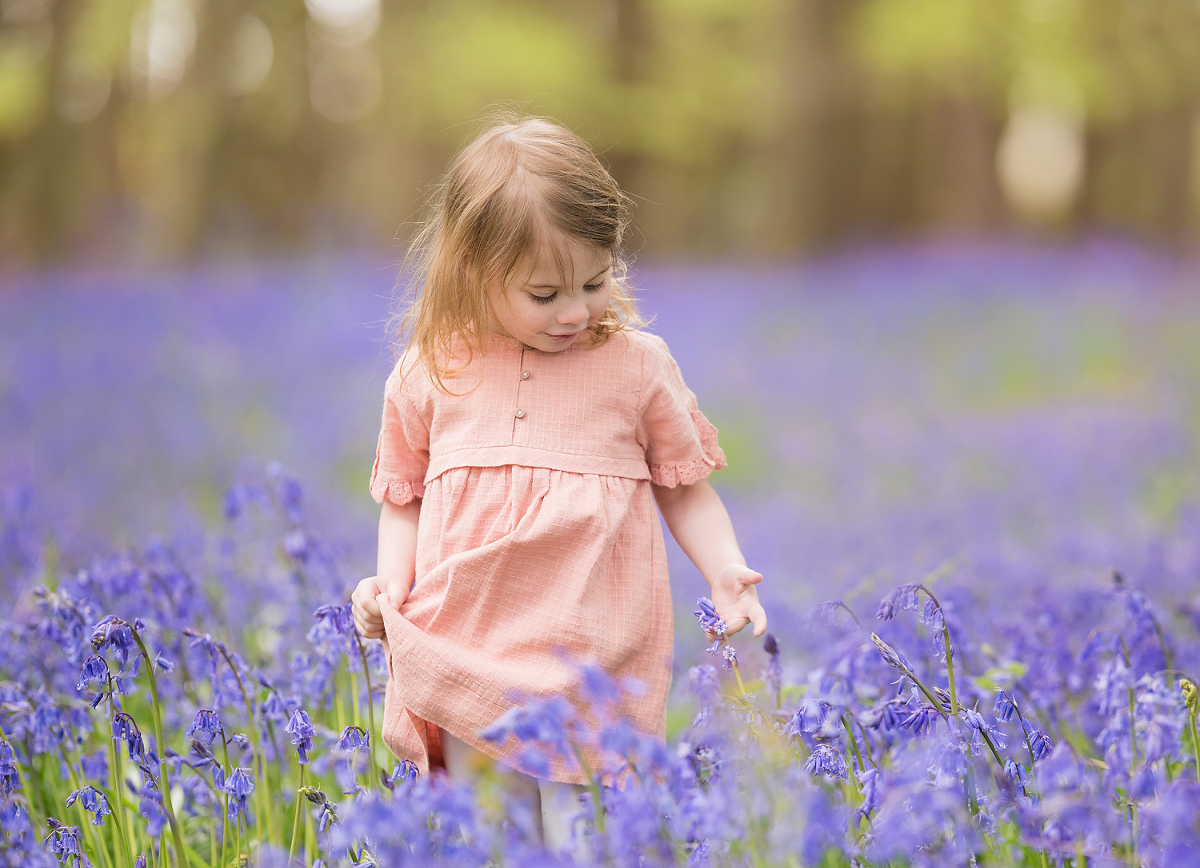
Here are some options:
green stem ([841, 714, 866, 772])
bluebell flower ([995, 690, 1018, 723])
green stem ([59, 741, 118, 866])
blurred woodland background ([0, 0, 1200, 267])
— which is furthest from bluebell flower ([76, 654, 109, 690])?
blurred woodland background ([0, 0, 1200, 267])

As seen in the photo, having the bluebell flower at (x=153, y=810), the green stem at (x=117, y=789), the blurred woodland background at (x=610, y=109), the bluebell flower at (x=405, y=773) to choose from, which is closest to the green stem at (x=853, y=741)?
the bluebell flower at (x=405, y=773)

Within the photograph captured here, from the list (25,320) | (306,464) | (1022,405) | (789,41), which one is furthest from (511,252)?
(789,41)

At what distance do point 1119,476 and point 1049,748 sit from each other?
485cm

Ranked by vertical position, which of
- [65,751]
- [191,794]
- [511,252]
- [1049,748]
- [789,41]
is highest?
[789,41]

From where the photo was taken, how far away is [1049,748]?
1.94 metres

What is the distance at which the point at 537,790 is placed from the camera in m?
2.06

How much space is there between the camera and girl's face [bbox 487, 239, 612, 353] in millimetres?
1996

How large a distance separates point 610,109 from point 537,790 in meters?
15.3

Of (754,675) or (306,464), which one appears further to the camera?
(306,464)

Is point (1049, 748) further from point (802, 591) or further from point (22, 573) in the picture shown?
point (22, 573)

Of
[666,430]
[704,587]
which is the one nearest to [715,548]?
[666,430]

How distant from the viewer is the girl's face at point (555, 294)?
1996 mm

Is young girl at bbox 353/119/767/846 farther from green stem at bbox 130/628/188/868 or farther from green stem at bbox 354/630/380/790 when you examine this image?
green stem at bbox 130/628/188/868

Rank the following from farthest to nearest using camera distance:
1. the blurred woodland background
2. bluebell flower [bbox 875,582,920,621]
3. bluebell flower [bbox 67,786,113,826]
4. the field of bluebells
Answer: the blurred woodland background < bluebell flower [bbox 67,786,113,826] < bluebell flower [bbox 875,582,920,621] < the field of bluebells
